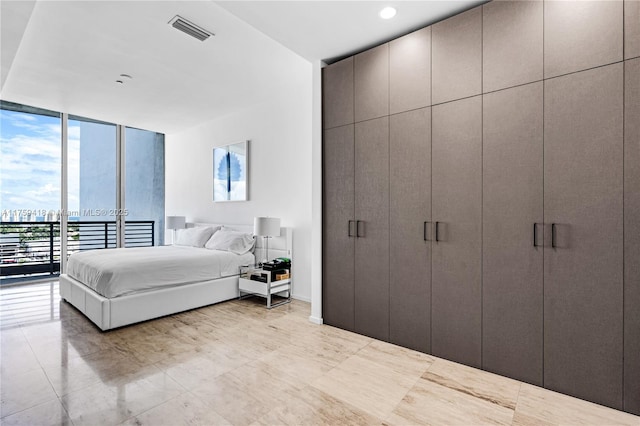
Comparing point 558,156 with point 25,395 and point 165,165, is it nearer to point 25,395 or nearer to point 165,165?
point 25,395

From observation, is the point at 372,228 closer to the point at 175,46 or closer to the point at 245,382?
the point at 245,382

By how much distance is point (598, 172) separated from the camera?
189cm

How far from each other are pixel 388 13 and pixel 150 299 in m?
3.47

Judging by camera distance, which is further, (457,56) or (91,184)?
(91,184)

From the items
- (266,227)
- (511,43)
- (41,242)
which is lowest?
(41,242)

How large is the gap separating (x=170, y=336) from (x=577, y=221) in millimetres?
3319

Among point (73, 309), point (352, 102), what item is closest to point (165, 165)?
point (73, 309)

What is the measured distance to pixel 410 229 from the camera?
267 cm

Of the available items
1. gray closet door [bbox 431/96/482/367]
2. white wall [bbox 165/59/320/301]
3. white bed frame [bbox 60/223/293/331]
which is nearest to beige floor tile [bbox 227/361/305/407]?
gray closet door [bbox 431/96/482/367]

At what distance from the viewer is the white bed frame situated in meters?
3.06

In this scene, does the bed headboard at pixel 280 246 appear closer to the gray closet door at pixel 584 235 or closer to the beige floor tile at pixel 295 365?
the beige floor tile at pixel 295 365

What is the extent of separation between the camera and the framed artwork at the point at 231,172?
494 centimetres

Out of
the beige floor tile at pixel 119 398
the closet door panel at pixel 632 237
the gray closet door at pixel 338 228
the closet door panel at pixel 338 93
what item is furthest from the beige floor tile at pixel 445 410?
the closet door panel at pixel 338 93

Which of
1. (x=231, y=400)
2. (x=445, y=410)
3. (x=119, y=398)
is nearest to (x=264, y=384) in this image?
(x=231, y=400)
